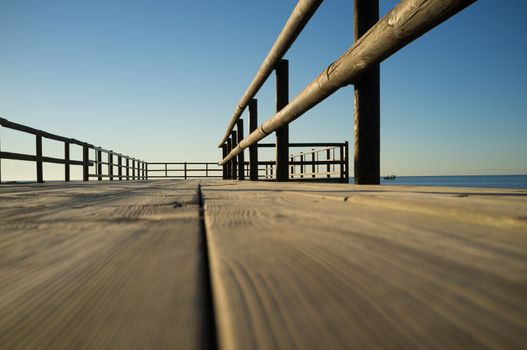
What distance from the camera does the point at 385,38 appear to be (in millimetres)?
1136

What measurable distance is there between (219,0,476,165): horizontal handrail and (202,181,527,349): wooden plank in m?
0.66

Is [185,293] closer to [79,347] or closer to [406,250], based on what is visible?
[79,347]

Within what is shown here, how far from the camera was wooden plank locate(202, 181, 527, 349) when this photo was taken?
0.20m

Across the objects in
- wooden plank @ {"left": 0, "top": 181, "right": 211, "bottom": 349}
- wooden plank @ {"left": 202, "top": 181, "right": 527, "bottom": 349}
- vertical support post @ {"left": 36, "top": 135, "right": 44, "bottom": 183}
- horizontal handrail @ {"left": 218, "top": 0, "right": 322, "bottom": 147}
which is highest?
horizontal handrail @ {"left": 218, "top": 0, "right": 322, "bottom": 147}

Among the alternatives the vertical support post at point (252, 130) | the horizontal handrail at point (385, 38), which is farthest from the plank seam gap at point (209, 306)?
the vertical support post at point (252, 130)

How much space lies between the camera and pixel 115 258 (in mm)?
413

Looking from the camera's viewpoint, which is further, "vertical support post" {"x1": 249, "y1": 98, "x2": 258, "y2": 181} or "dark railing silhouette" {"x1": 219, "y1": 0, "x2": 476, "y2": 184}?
"vertical support post" {"x1": 249, "y1": 98, "x2": 258, "y2": 181}

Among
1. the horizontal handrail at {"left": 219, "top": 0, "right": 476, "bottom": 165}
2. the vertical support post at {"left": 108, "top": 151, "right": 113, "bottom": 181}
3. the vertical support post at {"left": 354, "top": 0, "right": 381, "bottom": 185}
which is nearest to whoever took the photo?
the horizontal handrail at {"left": 219, "top": 0, "right": 476, "bottom": 165}

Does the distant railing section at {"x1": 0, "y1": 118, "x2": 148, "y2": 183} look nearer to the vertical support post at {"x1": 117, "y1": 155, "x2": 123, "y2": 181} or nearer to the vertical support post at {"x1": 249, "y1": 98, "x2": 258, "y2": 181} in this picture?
the vertical support post at {"x1": 117, "y1": 155, "x2": 123, "y2": 181}

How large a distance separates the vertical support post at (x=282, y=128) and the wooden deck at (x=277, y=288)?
3.02m

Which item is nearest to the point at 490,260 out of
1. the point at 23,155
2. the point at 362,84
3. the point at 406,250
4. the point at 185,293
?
the point at 406,250

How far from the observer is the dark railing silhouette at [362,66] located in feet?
3.28

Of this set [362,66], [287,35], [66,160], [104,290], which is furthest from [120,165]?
[104,290]

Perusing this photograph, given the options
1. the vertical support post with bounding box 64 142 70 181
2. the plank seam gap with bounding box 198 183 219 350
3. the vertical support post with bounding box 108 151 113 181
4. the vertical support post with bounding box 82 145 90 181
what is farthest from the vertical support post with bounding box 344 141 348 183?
the vertical support post with bounding box 108 151 113 181
